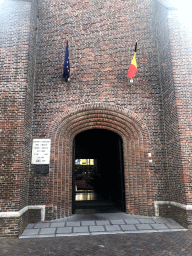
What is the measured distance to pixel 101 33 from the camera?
7.70 metres

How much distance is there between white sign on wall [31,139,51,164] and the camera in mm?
6410

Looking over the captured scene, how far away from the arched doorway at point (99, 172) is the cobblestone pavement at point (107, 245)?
2.23m

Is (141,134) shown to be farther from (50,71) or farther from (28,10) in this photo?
(28,10)

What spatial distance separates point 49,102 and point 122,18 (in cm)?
454

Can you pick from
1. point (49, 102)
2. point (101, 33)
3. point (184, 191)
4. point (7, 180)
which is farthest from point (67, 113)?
point (184, 191)

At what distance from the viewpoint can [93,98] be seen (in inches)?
278

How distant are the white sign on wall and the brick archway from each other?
0.21m

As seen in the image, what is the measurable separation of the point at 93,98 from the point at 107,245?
4.64 meters

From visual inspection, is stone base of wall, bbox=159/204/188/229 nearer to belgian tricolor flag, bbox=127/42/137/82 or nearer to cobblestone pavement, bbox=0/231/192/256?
cobblestone pavement, bbox=0/231/192/256

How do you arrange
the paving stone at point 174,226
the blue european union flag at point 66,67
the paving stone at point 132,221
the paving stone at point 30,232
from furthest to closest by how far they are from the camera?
1. the blue european union flag at point 66,67
2. the paving stone at point 132,221
3. the paving stone at point 174,226
4. the paving stone at point 30,232

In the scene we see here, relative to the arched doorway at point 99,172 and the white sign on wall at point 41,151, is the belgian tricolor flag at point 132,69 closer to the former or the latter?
the arched doorway at point 99,172

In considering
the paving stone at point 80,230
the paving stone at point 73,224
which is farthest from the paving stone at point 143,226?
the paving stone at point 73,224

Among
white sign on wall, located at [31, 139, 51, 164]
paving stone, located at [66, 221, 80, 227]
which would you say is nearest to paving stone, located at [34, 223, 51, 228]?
paving stone, located at [66, 221, 80, 227]

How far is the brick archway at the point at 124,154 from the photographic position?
21.0ft
